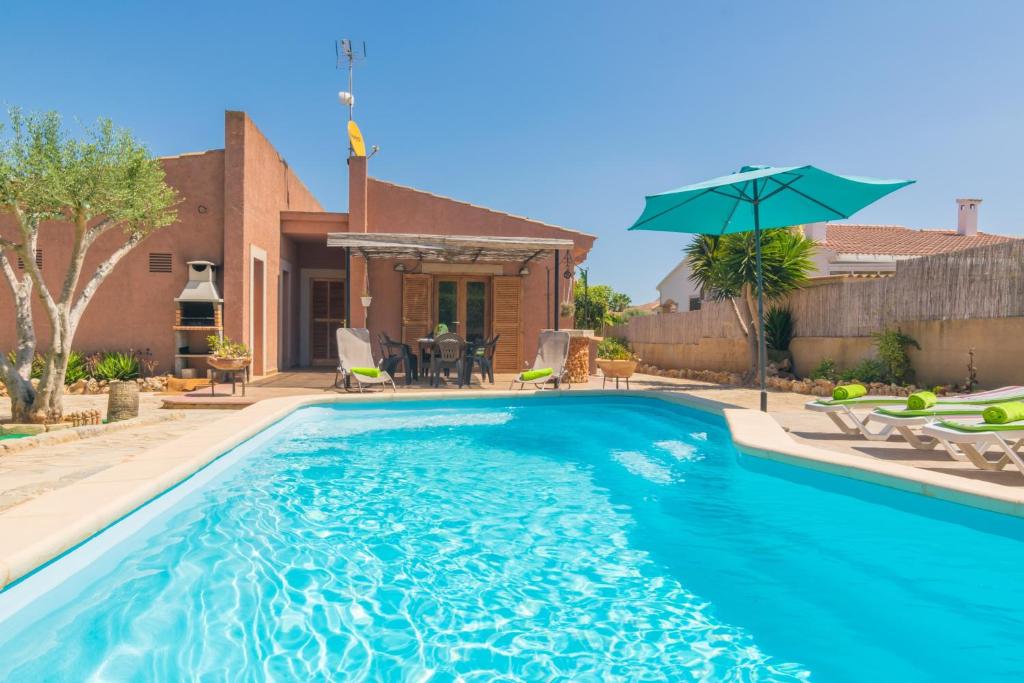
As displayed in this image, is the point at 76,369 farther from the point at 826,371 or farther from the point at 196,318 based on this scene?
the point at 826,371

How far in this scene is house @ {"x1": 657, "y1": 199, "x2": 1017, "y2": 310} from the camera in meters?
18.6

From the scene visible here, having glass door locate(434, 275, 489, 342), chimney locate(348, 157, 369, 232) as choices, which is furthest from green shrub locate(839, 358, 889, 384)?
chimney locate(348, 157, 369, 232)

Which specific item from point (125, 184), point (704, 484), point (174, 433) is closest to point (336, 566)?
point (704, 484)

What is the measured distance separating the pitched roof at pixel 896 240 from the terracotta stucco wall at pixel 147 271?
60.1 ft

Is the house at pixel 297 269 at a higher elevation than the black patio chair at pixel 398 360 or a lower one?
higher

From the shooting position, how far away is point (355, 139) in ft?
46.6

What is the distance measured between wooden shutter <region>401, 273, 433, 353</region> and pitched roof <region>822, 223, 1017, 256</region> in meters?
14.1

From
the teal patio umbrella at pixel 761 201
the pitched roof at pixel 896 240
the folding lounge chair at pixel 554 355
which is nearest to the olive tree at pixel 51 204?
the folding lounge chair at pixel 554 355

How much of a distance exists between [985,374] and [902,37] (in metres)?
6.05

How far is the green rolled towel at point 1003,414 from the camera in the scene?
3908mm

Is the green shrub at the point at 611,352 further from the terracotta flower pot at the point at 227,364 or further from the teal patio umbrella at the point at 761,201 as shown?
the terracotta flower pot at the point at 227,364

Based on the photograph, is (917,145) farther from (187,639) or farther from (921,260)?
(187,639)

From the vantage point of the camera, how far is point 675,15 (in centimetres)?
1076

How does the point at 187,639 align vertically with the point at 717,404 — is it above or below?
below
